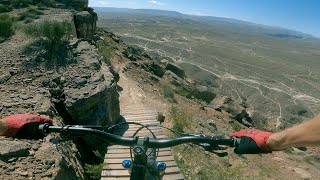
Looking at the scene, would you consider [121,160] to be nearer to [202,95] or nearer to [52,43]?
[52,43]

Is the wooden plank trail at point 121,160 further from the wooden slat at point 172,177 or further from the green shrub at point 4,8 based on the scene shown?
the green shrub at point 4,8

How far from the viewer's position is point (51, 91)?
8.88 meters

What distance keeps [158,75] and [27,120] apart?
2067 cm

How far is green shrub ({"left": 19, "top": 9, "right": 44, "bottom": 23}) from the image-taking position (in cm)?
1675

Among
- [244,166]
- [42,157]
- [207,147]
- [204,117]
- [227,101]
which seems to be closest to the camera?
[207,147]

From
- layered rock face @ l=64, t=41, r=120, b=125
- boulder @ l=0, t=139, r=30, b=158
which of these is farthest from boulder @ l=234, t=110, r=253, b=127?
boulder @ l=0, t=139, r=30, b=158

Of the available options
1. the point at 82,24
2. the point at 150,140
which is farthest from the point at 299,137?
the point at 82,24

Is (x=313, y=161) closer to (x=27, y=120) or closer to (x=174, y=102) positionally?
(x=174, y=102)

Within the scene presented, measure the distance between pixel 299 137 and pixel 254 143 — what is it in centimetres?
72

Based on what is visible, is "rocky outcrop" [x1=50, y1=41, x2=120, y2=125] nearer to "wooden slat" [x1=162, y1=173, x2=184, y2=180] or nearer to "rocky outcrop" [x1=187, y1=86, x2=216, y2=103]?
"wooden slat" [x1=162, y1=173, x2=184, y2=180]

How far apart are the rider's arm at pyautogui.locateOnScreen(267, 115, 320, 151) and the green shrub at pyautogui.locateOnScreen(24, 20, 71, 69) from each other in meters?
8.38

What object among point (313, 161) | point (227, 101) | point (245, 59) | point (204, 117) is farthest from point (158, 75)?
point (245, 59)

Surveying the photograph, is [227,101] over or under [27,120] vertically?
under

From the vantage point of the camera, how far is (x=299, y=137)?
7.69 feet
